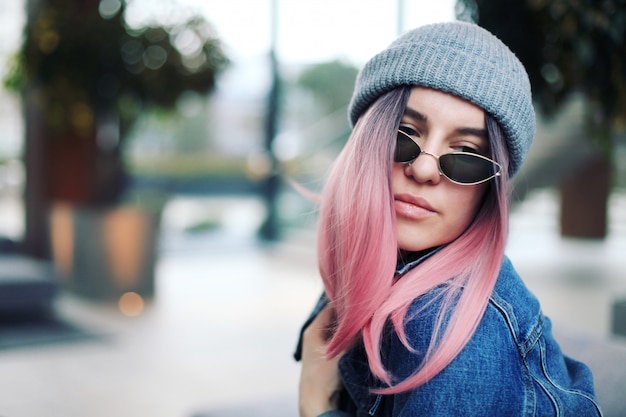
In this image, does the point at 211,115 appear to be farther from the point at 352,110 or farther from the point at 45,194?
the point at 352,110

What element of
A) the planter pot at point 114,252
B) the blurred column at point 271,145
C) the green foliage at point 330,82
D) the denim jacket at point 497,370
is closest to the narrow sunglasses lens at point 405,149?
the denim jacket at point 497,370

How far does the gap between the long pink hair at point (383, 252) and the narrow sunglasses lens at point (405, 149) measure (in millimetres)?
16

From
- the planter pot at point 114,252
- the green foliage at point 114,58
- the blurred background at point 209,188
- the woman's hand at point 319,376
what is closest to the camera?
the woman's hand at point 319,376

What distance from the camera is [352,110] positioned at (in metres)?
1.29

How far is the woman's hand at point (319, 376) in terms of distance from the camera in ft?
4.36

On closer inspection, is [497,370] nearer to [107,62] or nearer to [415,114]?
[415,114]

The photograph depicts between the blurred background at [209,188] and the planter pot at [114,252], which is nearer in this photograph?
the blurred background at [209,188]

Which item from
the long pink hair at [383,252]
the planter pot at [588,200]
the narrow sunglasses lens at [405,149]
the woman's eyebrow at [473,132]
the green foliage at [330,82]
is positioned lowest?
the planter pot at [588,200]

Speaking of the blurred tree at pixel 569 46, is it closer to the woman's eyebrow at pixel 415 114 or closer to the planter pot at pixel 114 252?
the woman's eyebrow at pixel 415 114

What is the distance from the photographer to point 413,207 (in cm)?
115

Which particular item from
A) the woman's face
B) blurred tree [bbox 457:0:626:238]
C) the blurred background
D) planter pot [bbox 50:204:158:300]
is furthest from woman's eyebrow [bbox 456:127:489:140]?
planter pot [bbox 50:204:158:300]

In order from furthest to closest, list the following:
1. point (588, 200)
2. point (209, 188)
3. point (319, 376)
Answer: point (588, 200) < point (209, 188) < point (319, 376)

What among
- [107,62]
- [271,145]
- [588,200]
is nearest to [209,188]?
[271,145]

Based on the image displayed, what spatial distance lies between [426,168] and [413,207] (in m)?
0.07
